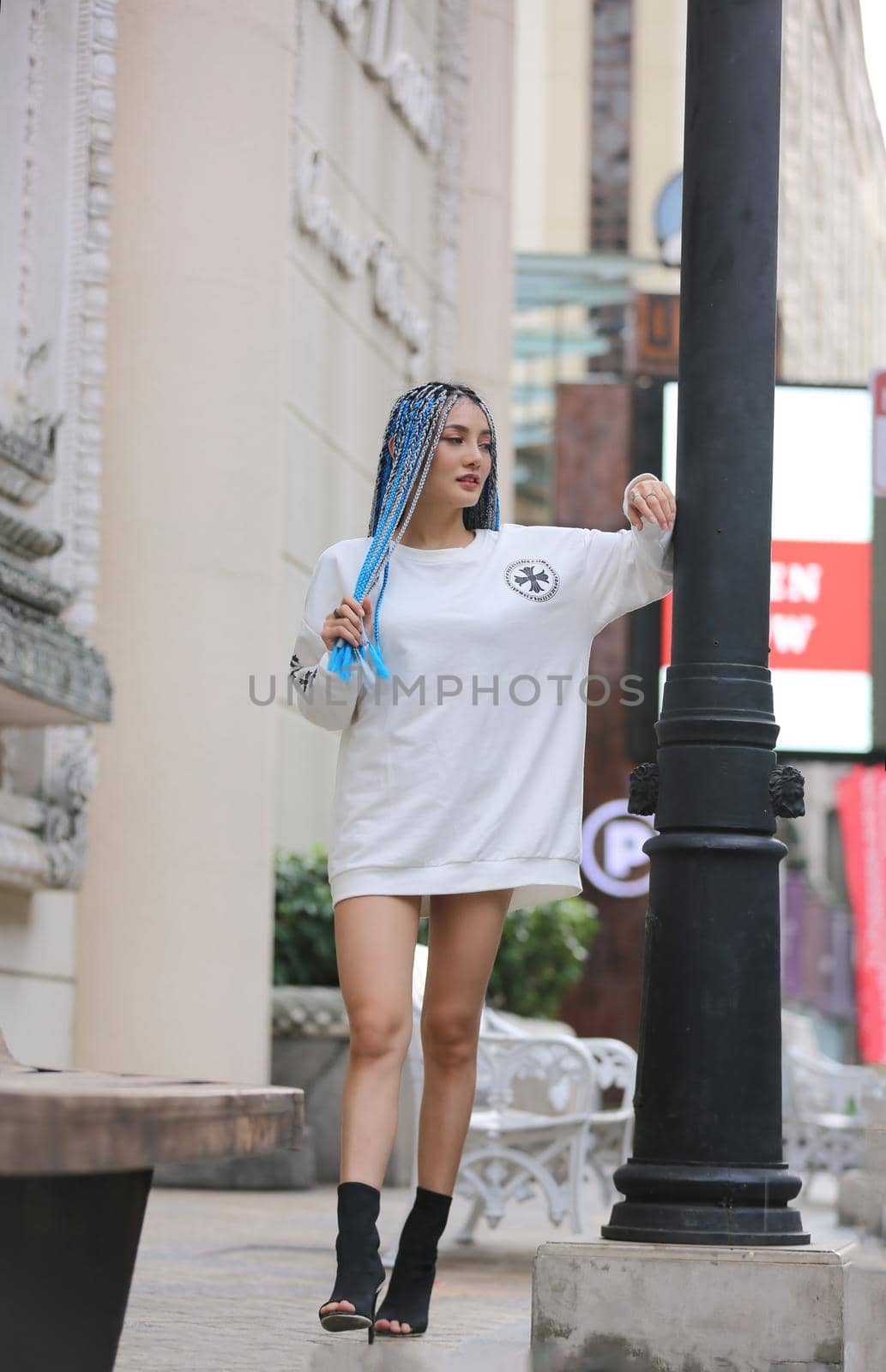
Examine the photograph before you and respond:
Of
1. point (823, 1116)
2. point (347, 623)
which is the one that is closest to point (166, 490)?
point (823, 1116)

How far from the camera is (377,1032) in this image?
407cm

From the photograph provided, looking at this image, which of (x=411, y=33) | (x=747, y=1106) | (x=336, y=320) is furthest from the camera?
(x=411, y=33)

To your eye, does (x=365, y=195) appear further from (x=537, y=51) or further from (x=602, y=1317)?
(x=537, y=51)

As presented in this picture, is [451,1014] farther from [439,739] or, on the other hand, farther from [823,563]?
[823,563]

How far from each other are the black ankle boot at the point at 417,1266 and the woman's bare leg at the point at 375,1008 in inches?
5.6

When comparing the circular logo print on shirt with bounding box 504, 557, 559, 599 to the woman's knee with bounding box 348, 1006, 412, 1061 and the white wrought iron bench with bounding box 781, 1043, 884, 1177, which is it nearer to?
the woman's knee with bounding box 348, 1006, 412, 1061

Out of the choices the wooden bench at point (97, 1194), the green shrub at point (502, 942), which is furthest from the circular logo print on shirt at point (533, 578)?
the green shrub at point (502, 942)

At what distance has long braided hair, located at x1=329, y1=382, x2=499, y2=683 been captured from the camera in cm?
427

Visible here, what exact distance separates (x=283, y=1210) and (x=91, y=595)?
2.74 meters

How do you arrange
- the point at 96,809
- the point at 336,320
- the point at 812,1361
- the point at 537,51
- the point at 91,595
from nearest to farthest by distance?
the point at 812,1361 → the point at 91,595 → the point at 96,809 → the point at 336,320 → the point at 537,51

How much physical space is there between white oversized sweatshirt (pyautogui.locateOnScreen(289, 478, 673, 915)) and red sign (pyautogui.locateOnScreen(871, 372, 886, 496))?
268cm

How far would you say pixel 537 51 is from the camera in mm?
56781

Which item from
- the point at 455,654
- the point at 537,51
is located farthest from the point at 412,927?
the point at 537,51

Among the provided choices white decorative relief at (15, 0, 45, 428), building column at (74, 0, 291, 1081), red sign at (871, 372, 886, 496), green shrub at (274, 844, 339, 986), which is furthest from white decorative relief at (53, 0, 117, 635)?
red sign at (871, 372, 886, 496)
